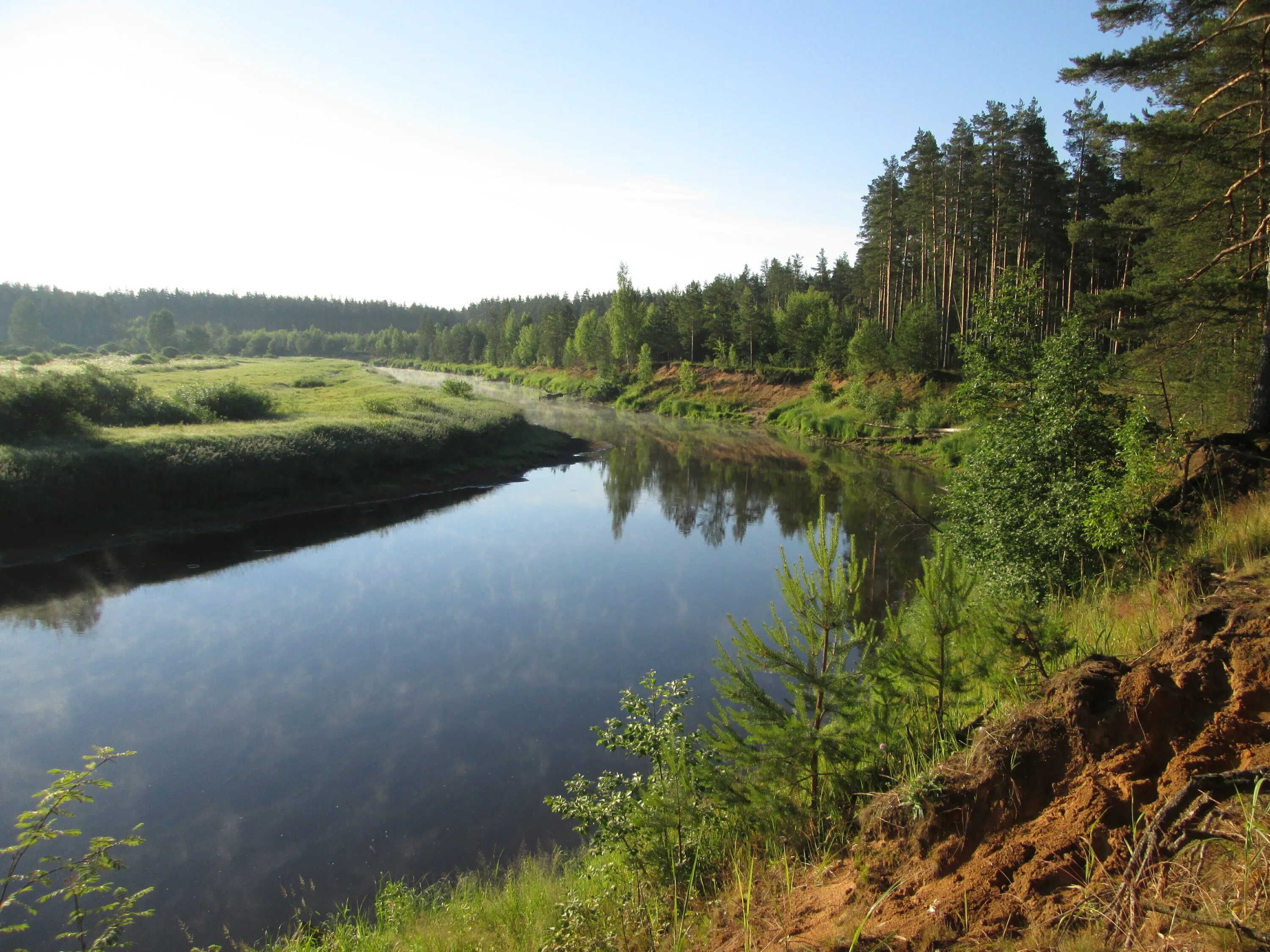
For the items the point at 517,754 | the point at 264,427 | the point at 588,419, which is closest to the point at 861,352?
the point at 588,419

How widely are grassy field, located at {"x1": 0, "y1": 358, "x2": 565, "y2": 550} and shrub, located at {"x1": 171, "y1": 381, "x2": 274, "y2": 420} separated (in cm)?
76

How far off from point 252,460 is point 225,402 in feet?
40.7

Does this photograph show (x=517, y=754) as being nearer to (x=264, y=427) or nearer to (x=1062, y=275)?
(x=264, y=427)

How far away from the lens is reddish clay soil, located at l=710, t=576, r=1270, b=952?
370 cm

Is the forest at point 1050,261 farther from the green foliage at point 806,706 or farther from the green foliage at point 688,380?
the green foliage at point 806,706

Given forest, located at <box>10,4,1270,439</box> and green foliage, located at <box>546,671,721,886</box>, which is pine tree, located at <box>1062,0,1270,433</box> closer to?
forest, located at <box>10,4,1270,439</box>

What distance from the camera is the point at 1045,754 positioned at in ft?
14.3

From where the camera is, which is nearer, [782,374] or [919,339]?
[919,339]

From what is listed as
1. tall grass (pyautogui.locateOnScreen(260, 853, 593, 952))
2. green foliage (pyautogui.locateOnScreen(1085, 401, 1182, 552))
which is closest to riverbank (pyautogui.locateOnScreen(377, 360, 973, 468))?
green foliage (pyautogui.locateOnScreen(1085, 401, 1182, 552))

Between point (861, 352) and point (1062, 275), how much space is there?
13162 mm

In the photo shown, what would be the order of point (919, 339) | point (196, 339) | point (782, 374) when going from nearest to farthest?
point (919, 339) < point (782, 374) < point (196, 339)

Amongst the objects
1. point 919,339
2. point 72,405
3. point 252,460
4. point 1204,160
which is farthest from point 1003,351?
point 919,339

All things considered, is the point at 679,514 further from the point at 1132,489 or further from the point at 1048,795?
the point at 1048,795

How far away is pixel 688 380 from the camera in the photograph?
70.4 meters
